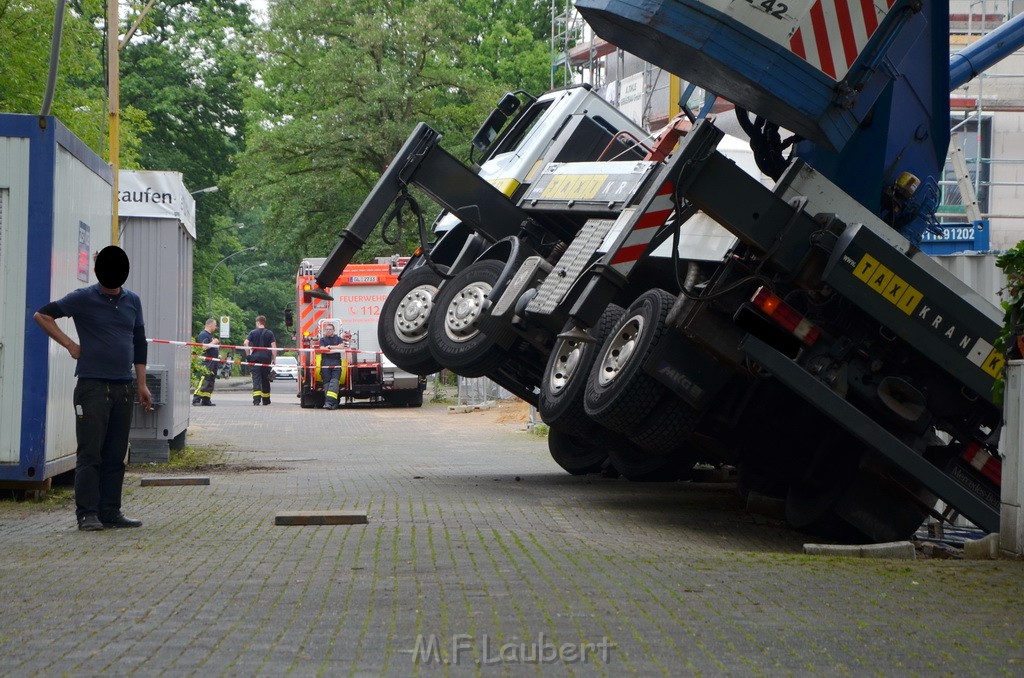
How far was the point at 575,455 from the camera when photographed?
1445 cm

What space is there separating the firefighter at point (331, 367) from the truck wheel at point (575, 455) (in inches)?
653

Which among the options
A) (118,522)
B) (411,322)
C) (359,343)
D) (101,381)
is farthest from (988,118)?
(118,522)

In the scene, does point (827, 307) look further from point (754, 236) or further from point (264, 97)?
point (264, 97)

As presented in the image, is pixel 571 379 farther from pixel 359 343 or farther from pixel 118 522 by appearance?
pixel 359 343

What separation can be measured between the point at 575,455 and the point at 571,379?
3.35 m

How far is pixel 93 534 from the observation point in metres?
8.99

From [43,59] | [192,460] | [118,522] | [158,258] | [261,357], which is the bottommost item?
[192,460]

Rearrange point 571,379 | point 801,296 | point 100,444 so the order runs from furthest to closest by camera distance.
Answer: point 571,379 < point 801,296 < point 100,444

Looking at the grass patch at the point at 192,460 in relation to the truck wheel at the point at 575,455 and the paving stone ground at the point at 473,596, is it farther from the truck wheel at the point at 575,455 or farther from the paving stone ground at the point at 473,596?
the truck wheel at the point at 575,455

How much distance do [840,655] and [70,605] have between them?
316 centimetres

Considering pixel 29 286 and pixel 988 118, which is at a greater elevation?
pixel 988 118

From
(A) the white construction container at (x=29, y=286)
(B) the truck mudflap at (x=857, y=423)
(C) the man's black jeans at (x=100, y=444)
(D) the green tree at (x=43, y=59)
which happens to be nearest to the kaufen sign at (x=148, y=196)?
(A) the white construction container at (x=29, y=286)

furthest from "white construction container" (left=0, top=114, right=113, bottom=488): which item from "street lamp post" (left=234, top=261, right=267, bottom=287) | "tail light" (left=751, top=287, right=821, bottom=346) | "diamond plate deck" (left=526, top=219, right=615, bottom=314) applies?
"street lamp post" (left=234, top=261, right=267, bottom=287)

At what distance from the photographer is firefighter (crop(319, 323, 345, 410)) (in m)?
30.9
